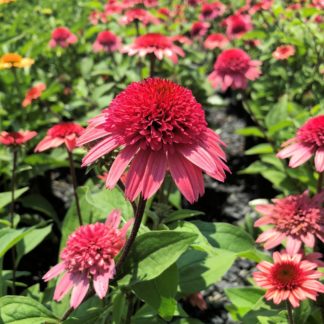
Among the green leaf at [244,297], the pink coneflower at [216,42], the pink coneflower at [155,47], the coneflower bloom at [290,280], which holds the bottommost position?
the green leaf at [244,297]

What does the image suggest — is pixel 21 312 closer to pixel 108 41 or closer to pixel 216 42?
pixel 108 41

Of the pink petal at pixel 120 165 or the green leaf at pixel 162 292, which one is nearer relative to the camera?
the pink petal at pixel 120 165

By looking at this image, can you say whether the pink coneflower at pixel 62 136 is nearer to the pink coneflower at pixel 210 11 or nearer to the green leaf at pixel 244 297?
the green leaf at pixel 244 297

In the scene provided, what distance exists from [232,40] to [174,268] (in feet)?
10.1

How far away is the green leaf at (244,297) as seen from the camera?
1.76m

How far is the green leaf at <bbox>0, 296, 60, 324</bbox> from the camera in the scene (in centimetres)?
129

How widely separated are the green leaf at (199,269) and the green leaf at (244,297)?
0.54ft

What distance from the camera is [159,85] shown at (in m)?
1.18

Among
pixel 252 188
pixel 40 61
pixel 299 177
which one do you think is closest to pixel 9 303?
pixel 299 177

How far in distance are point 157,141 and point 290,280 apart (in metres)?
0.62

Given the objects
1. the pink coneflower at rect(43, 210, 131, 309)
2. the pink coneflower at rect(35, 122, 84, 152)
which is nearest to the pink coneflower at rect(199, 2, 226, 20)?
the pink coneflower at rect(35, 122, 84, 152)

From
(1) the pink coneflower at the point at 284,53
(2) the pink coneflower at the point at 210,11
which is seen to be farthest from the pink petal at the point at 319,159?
(2) the pink coneflower at the point at 210,11

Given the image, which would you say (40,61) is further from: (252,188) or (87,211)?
(87,211)

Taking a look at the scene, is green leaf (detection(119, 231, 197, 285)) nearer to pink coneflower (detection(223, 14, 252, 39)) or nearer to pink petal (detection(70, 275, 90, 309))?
pink petal (detection(70, 275, 90, 309))
